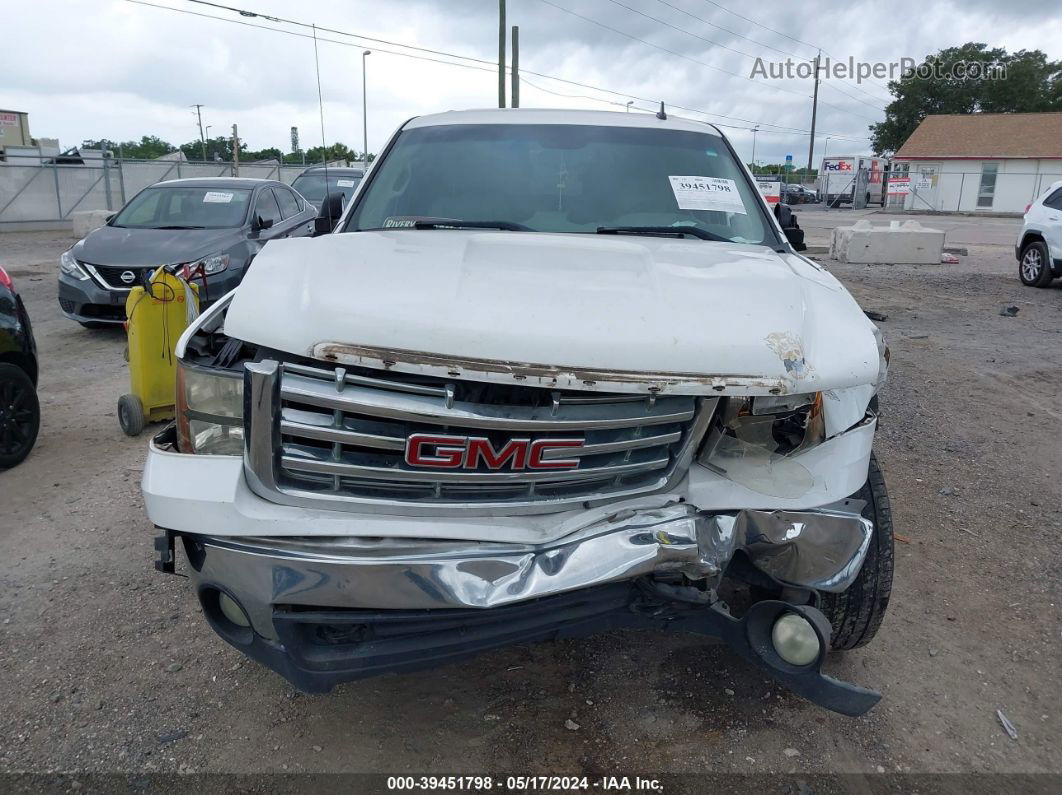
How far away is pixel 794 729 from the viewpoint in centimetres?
254

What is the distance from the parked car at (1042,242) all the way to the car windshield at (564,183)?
10461 mm

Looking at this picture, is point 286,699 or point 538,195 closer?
point 286,699

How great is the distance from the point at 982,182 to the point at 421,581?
46.5 m

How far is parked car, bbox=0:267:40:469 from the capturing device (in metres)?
4.56

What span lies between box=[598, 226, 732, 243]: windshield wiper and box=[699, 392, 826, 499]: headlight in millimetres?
1129

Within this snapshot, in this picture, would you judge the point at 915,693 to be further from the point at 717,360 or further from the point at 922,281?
the point at 922,281

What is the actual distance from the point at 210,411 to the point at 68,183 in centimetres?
2289

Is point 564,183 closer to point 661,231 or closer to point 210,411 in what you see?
point 661,231

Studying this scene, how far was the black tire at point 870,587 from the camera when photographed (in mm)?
2535

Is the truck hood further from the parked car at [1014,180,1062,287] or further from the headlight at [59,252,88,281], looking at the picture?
the parked car at [1014,180,1062,287]

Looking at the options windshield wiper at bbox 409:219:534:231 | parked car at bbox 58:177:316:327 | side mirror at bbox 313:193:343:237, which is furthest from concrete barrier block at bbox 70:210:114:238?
windshield wiper at bbox 409:219:534:231

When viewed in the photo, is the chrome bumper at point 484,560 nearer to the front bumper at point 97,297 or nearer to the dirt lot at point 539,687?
the dirt lot at point 539,687

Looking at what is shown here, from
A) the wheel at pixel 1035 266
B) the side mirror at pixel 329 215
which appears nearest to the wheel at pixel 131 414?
the side mirror at pixel 329 215

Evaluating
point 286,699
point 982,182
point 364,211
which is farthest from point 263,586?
point 982,182
